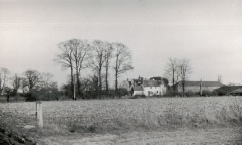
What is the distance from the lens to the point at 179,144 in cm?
794

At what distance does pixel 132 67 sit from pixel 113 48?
6.98 m

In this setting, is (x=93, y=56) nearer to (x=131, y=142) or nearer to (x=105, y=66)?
(x=105, y=66)

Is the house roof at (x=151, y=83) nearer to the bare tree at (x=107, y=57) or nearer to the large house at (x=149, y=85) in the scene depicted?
the large house at (x=149, y=85)

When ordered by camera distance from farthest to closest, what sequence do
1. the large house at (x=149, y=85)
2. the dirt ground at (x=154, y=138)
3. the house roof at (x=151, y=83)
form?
1. the house roof at (x=151, y=83)
2. the large house at (x=149, y=85)
3. the dirt ground at (x=154, y=138)

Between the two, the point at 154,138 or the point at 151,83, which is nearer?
the point at 154,138

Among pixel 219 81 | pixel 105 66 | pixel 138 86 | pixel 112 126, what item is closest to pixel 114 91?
pixel 105 66

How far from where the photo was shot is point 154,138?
28.8 feet

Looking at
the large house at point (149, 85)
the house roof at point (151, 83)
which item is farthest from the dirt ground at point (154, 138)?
the house roof at point (151, 83)

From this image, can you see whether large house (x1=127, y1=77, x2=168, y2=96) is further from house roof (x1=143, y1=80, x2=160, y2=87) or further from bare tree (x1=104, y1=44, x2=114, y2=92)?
bare tree (x1=104, y1=44, x2=114, y2=92)

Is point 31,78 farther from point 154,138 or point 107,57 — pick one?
point 154,138

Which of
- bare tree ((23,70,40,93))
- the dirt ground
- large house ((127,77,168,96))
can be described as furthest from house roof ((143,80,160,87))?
the dirt ground

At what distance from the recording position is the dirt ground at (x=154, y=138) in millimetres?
8078

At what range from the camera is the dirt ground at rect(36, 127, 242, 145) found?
8078 mm

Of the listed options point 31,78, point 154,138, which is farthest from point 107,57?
point 154,138
